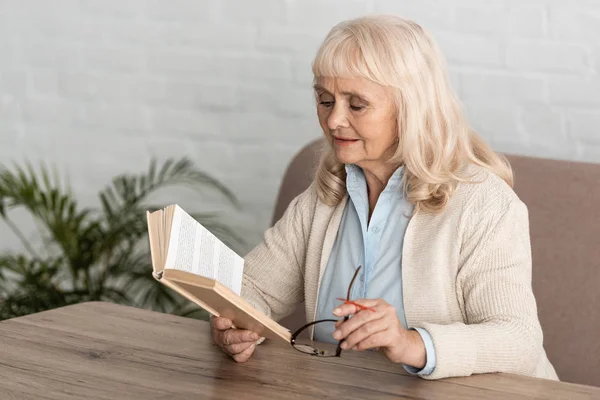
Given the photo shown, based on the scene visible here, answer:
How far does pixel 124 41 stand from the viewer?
342 centimetres

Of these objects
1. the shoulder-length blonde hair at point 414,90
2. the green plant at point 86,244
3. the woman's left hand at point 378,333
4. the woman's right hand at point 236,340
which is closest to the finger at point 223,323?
the woman's right hand at point 236,340

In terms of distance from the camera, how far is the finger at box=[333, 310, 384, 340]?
5.09 feet

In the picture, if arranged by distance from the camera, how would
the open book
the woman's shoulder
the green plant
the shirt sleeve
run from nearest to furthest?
the open book < the shirt sleeve < the woman's shoulder < the green plant

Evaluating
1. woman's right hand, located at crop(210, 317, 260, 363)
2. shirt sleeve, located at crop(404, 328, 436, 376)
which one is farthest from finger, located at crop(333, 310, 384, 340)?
woman's right hand, located at crop(210, 317, 260, 363)

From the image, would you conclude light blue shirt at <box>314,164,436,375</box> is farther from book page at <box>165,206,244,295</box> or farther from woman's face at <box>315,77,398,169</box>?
book page at <box>165,206,244,295</box>

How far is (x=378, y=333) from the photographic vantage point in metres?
1.56

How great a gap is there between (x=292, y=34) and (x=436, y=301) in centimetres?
146

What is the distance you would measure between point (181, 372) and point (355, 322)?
0.33 m

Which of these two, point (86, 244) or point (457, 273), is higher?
point (457, 273)

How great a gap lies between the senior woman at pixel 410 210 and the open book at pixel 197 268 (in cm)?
9

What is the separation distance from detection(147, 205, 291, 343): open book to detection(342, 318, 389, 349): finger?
13 centimetres

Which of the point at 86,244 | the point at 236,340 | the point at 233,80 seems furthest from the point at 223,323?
the point at 233,80

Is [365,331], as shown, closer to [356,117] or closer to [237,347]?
[237,347]

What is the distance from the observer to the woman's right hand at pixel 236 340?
67.1 inches
